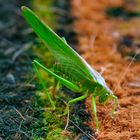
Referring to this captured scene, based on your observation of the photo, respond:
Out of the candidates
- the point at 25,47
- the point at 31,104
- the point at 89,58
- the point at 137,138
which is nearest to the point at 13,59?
the point at 25,47

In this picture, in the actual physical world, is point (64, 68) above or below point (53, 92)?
above

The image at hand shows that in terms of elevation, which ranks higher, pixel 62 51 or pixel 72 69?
pixel 62 51

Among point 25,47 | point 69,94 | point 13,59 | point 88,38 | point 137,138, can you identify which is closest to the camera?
point 137,138

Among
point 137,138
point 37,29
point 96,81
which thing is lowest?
point 137,138

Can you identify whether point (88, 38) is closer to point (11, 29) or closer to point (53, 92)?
point (11, 29)

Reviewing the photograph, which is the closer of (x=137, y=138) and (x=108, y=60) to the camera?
(x=137, y=138)

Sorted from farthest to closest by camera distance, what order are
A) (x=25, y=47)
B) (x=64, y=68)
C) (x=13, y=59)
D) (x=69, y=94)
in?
1. (x=25, y=47)
2. (x=13, y=59)
3. (x=69, y=94)
4. (x=64, y=68)
